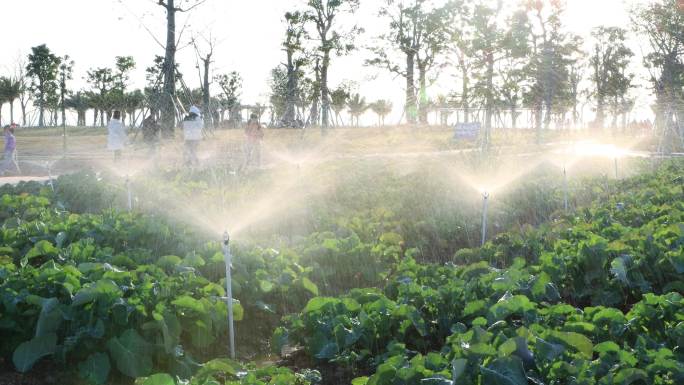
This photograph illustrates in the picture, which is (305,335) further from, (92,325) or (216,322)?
(92,325)

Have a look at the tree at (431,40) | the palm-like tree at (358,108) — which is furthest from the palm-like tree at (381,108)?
the tree at (431,40)

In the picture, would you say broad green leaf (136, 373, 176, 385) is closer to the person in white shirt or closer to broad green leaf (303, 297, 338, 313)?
broad green leaf (303, 297, 338, 313)

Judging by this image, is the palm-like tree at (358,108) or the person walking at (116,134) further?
the palm-like tree at (358,108)

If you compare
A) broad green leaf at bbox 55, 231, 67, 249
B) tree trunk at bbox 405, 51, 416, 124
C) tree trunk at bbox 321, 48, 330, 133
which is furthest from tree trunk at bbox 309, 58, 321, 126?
broad green leaf at bbox 55, 231, 67, 249

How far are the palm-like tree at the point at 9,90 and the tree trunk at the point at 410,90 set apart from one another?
40364 millimetres

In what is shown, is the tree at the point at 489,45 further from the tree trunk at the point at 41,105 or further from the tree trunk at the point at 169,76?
the tree trunk at the point at 41,105

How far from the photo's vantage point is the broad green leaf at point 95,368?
11.3 ft

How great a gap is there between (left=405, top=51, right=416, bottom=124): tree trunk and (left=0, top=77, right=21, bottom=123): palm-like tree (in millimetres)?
40364

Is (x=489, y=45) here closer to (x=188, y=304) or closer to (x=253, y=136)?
(x=253, y=136)

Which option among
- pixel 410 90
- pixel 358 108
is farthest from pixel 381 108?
pixel 410 90

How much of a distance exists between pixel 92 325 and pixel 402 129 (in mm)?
28468

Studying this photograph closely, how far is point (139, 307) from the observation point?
12.4 ft

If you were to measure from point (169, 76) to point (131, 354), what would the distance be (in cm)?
1769

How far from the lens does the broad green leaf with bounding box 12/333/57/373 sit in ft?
11.7
